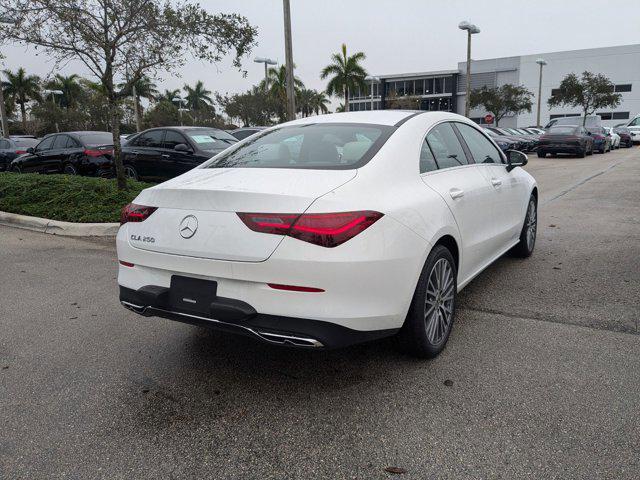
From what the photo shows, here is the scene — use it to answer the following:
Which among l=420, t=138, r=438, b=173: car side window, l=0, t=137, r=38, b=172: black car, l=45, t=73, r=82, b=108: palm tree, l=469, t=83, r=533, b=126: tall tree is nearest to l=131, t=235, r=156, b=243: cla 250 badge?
l=420, t=138, r=438, b=173: car side window

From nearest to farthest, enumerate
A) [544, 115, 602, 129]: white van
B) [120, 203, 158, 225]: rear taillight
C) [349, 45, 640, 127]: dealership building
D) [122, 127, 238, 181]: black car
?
[120, 203, 158, 225]: rear taillight → [122, 127, 238, 181]: black car → [544, 115, 602, 129]: white van → [349, 45, 640, 127]: dealership building

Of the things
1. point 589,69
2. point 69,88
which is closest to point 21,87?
point 69,88

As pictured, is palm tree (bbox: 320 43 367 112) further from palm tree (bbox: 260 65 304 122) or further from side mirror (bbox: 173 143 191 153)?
side mirror (bbox: 173 143 191 153)

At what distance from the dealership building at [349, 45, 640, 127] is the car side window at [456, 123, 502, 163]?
194 feet

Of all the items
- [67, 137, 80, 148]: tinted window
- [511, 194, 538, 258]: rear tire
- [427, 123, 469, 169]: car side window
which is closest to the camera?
[427, 123, 469, 169]: car side window

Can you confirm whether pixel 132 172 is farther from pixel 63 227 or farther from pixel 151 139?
pixel 63 227

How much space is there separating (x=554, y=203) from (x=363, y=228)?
326 inches

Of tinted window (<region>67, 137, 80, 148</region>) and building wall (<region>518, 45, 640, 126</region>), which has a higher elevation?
building wall (<region>518, 45, 640, 126</region>)

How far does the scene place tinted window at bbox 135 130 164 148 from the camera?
37.6 ft

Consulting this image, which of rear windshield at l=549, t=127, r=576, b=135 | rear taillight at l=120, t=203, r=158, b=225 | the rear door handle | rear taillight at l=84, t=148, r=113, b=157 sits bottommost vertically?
rear taillight at l=120, t=203, r=158, b=225

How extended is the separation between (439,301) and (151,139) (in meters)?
9.76

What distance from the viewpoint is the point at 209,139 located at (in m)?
11.1

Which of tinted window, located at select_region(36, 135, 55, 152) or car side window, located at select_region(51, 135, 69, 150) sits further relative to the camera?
tinted window, located at select_region(36, 135, 55, 152)

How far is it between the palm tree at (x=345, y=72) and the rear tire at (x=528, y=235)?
4265 cm
